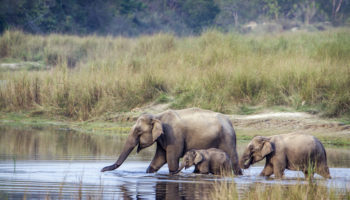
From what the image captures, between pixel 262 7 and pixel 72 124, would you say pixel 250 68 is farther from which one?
pixel 262 7

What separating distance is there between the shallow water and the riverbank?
3.85 ft

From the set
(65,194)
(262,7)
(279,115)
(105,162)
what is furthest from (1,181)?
(262,7)

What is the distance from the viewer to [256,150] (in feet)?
38.1

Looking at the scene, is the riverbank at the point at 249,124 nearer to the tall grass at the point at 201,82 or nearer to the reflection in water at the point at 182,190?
the tall grass at the point at 201,82

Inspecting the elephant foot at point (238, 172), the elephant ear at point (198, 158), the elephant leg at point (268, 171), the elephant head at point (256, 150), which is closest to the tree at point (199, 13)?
the elephant head at point (256, 150)

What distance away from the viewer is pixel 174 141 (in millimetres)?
11148

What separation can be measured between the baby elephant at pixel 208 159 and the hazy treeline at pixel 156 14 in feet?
91.7

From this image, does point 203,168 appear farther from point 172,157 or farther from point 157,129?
point 157,129

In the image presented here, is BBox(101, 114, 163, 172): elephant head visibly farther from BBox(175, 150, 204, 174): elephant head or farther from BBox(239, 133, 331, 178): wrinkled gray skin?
BBox(239, 133, 331, 178): wrinkled gray skin

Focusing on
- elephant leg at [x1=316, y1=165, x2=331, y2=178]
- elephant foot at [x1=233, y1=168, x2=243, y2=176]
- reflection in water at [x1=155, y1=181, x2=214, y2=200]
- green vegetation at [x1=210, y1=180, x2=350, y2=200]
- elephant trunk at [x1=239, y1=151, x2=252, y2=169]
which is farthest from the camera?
elephant trunk at [x1=239, y1=151, x2=252, y2=169]

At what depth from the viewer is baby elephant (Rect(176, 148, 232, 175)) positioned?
35.6 feet

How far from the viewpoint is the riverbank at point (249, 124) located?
1634 cm

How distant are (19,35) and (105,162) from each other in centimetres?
2203

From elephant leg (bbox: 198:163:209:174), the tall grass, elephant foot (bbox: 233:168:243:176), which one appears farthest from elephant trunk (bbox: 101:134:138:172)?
the tall grass
